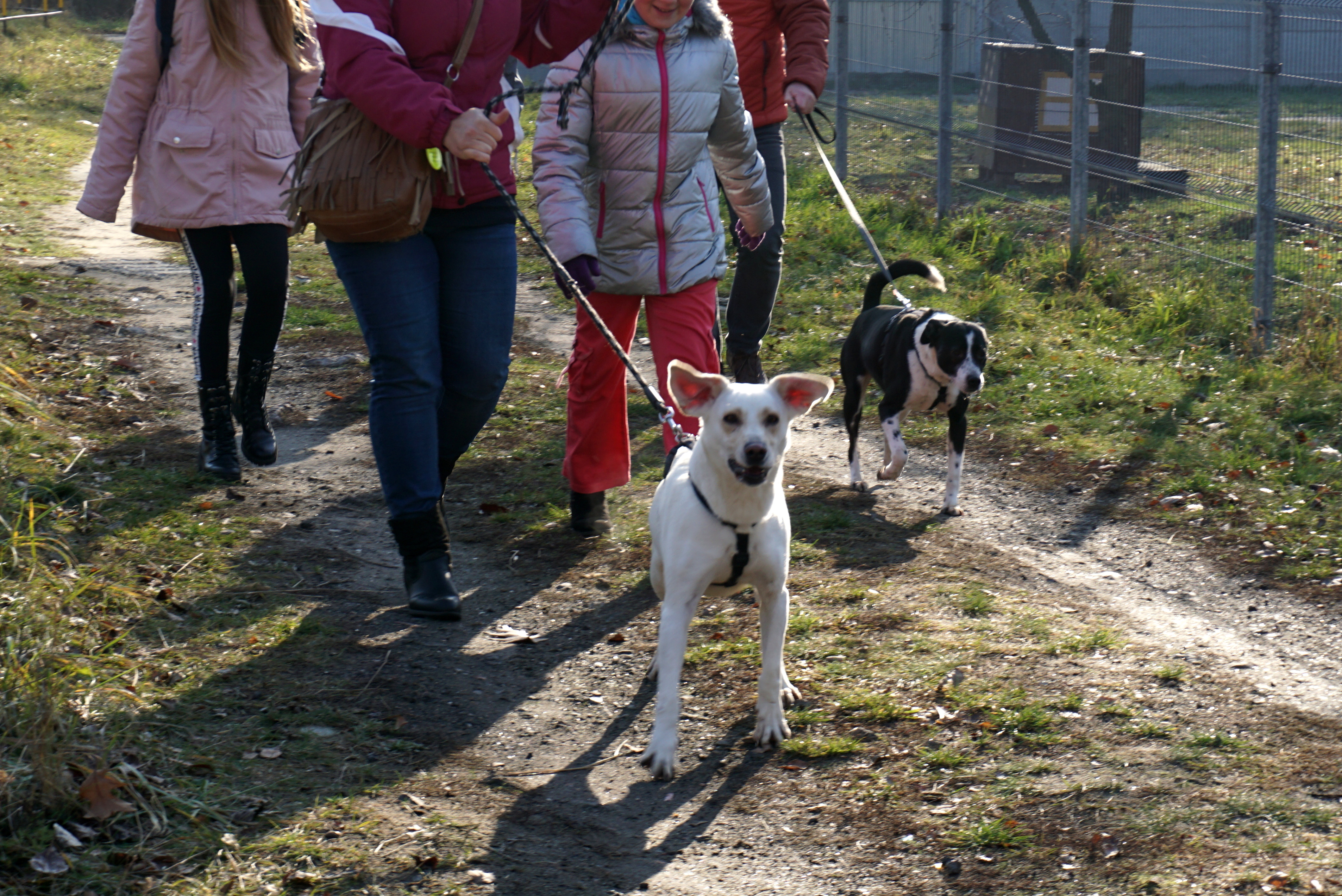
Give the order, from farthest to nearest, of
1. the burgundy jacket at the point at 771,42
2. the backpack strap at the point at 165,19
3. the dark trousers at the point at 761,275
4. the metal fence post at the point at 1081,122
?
the metal fence post at the point at 1081,122
the dark trousers at the point at 761,275
the burgundy jacket at the point at 771,42
the backpack strap at the point at 165,19

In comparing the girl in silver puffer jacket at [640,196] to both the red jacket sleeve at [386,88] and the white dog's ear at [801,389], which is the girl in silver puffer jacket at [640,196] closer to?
the red jacket sleeve at [386,88]

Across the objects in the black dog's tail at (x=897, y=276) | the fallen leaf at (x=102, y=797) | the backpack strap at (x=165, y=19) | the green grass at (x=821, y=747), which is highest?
the backpack strap at (x=165, y=19)

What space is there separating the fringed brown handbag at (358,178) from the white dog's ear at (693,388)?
979mm

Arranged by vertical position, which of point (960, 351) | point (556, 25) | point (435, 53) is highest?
point (556, 25)

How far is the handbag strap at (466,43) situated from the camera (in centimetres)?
386

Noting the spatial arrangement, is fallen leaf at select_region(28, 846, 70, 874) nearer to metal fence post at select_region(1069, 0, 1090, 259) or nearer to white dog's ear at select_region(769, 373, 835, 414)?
white dog's ear at select_region(769, 373, 835, 414)

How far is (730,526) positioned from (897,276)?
3153mm

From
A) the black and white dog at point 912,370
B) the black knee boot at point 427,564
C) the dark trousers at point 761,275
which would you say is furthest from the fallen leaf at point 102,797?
the dark trousers at point 761,275

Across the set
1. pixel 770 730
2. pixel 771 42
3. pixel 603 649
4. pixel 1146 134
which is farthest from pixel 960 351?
pixel 1146 134

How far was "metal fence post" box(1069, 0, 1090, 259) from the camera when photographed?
9.01 meters

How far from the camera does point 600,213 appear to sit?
15.6 ft

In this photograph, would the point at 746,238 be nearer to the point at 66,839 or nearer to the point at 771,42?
the point at 771,42

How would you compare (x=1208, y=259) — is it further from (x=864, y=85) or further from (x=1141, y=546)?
(x=864, y=85)

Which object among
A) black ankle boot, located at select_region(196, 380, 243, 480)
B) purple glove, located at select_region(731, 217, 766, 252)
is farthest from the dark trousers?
black ankle boot, located at select_region(196, 380, 243, 480)
